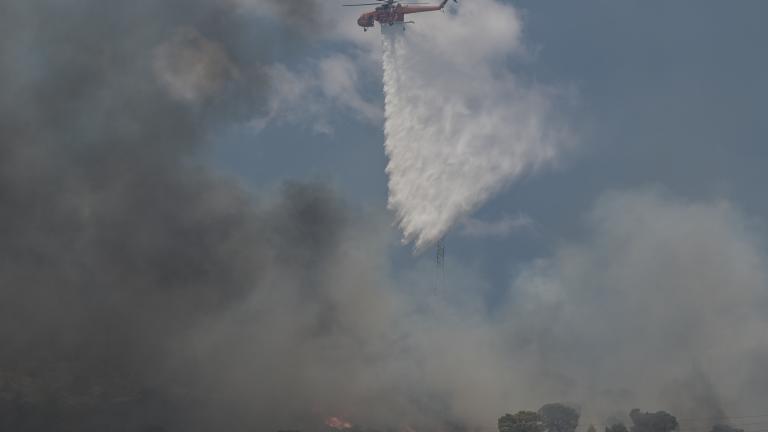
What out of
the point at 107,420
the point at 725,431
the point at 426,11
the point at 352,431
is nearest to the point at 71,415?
the point at 107,420

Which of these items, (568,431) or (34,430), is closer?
(34,430)

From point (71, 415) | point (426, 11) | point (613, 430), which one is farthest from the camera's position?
point (613, 430)

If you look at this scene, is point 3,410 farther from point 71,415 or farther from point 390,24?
point 390,24

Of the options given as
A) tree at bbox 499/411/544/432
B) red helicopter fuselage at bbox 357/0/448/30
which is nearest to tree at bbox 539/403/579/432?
tree at bbox 499/411/544/432

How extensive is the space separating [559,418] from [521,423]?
37.2 feet

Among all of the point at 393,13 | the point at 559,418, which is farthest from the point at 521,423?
the point at 393,13

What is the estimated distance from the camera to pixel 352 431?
17862 centimetres

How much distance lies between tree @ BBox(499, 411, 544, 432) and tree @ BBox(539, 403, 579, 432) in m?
3.89

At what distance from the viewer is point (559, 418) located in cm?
17750

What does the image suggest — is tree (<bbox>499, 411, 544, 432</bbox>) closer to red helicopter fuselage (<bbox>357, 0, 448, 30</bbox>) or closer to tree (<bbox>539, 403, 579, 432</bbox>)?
tree (<bbox>539, 403, 579, 432</bbox>)

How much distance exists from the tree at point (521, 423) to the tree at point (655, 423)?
65.5 ft

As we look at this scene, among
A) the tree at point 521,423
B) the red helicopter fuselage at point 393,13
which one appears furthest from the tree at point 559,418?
the red helicopter fuselage at point 393,13

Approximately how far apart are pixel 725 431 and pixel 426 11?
342 feet

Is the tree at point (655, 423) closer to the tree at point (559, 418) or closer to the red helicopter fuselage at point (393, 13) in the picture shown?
the tree at point (559, 418)
